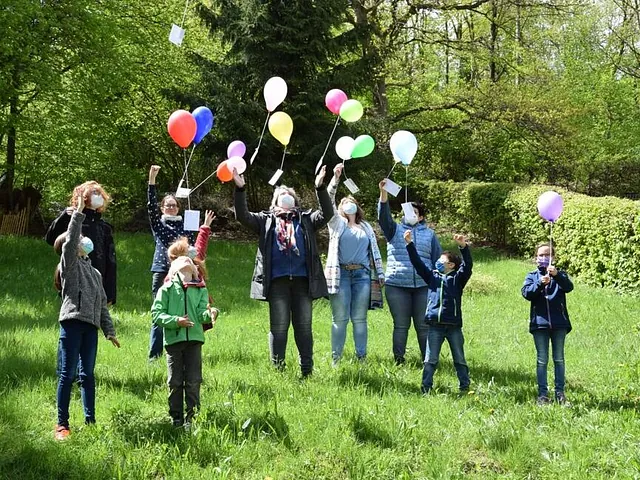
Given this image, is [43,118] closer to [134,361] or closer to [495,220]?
[134,361]

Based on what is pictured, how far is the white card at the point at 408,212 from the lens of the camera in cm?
569

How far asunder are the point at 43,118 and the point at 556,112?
48.8 ft

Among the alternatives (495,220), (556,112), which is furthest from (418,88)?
(495,220)

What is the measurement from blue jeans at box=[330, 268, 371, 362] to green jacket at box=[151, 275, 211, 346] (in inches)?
81.2

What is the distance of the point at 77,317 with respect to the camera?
420 centimetres

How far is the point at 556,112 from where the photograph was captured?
19156 millimetres

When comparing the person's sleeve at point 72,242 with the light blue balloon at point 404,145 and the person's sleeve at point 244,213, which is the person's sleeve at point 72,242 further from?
the light blue balloon at point 404,145

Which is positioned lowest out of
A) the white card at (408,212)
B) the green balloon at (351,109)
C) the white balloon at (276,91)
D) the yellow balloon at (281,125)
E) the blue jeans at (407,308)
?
the blue jeans at (407,308)

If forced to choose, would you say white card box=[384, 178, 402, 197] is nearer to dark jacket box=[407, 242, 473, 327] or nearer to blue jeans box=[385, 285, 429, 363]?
dark jacket box=[407, 242, 473, 327]

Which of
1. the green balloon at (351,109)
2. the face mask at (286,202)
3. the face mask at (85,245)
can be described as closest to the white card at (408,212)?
the face mask at (286,202)

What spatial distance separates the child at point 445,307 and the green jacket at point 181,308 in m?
1.96

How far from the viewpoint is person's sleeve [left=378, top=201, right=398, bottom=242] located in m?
5.93

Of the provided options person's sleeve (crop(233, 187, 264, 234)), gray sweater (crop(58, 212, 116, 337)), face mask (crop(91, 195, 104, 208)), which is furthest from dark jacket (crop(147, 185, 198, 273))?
gray sweater (crop(58, 212, 116, 337))

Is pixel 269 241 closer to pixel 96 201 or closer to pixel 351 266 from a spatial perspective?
pixel 351 266
